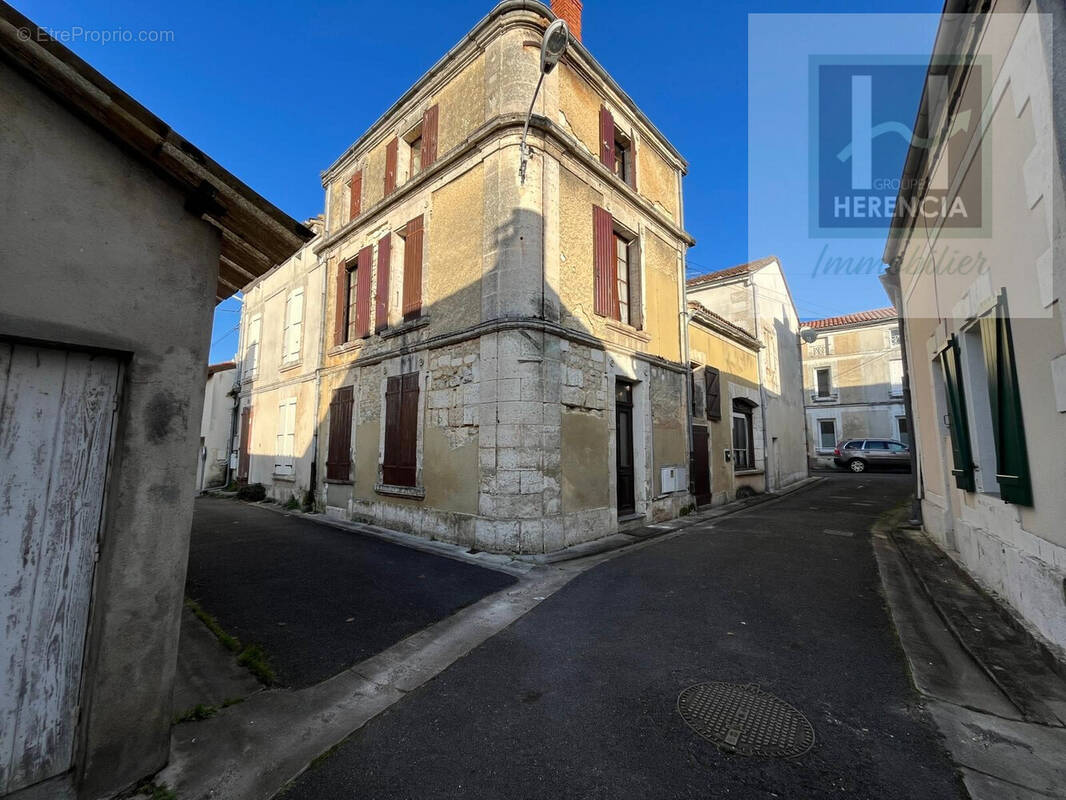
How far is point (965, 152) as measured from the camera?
4.51 m

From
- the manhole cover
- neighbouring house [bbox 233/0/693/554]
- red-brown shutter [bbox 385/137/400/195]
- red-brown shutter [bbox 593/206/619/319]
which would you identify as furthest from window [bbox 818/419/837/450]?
the manhole cover

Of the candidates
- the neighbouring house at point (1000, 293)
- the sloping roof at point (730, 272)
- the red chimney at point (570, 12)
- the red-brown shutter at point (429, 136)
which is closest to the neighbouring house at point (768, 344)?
the sloping roof at point (730, 272)

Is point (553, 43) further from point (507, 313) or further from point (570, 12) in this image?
point (570, 12)

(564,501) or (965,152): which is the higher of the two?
(965,152)

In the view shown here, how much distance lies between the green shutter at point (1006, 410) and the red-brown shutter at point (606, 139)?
22.3 feet

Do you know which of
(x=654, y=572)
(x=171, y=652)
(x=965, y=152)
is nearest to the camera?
(x=171, y=652)

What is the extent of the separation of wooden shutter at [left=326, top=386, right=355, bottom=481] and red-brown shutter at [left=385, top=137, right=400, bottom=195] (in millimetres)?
4397

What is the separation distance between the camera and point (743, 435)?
45.5 ft

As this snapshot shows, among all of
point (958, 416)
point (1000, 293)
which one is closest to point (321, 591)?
point (1000, 293)

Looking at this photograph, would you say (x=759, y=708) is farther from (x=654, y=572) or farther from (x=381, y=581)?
(x=381, y=581)

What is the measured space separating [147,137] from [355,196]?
968 cm

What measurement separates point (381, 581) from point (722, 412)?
1005 cm

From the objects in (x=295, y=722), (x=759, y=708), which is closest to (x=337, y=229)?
(x=295, y=722)

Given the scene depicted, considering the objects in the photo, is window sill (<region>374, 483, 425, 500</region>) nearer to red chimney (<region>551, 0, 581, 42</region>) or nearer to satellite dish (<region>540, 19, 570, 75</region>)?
satellite dish (<region>540, 19, 570, 75</region>)
